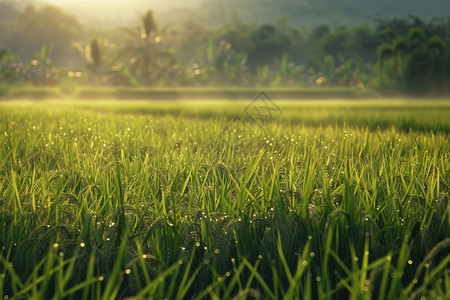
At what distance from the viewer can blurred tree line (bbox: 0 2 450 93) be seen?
15648mm

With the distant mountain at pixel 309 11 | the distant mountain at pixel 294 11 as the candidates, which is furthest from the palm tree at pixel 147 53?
the distant mountain at pixel 309 11

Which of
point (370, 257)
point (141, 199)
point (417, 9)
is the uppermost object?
point (417, 9)

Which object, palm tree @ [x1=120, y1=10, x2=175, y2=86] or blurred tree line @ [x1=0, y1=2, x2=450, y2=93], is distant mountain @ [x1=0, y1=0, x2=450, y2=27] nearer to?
blurred tree line @ [x1=0, y1=2, x2=450, y2=93]

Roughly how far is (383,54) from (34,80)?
58.0 ft

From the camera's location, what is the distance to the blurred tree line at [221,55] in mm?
15648

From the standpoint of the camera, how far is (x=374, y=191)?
1771 mm

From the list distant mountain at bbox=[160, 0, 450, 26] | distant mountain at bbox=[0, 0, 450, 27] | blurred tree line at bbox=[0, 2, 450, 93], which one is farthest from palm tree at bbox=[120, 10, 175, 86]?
distant mountain at bbox=[160, 0, 450, 26]

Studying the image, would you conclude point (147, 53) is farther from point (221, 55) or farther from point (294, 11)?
point (294, 11)

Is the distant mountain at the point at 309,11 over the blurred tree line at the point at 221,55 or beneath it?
over

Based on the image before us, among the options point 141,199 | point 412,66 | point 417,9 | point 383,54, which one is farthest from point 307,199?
point 417,9

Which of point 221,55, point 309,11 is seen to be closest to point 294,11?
point 309,11

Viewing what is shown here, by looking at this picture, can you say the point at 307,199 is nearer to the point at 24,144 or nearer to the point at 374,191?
the point at 374,191

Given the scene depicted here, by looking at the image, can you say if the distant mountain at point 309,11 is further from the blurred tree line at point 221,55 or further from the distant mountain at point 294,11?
the blurred tree line at point 221,55

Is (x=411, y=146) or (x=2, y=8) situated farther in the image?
(x=2, y=8)
